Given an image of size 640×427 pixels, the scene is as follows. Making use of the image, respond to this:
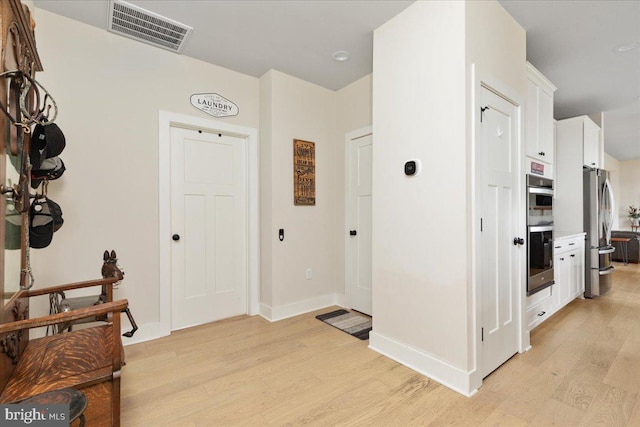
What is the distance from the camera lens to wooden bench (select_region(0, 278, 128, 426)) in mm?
1116

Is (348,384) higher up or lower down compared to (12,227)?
lower down

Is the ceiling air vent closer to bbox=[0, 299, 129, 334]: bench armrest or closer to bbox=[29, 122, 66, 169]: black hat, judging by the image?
bbox=[29, 122, 66, 169]: black hat

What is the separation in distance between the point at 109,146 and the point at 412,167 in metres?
2.45

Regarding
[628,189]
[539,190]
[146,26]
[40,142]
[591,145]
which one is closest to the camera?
[40,142]

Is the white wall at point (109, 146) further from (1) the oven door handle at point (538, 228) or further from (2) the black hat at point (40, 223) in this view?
(1) the oven door handle at point (538, 228)

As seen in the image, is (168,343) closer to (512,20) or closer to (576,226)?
(512,20)

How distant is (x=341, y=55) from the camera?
2.91 meters

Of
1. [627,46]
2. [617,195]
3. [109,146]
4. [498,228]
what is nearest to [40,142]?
[109,146]

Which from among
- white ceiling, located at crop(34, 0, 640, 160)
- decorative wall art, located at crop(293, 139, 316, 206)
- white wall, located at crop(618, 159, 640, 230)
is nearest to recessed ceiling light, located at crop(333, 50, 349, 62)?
white ceiling, located at crop(34, 0, 640, 160)

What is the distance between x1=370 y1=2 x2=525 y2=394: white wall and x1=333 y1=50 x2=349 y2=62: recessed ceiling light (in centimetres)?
44

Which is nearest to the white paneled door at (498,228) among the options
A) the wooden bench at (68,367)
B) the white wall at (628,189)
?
the wooden bench at (68,367)

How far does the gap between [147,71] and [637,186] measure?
36.7 feet

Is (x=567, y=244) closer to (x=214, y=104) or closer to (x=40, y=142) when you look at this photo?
(x=214, y=104)

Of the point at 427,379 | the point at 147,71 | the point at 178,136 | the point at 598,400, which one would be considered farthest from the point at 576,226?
the point at 147,71
